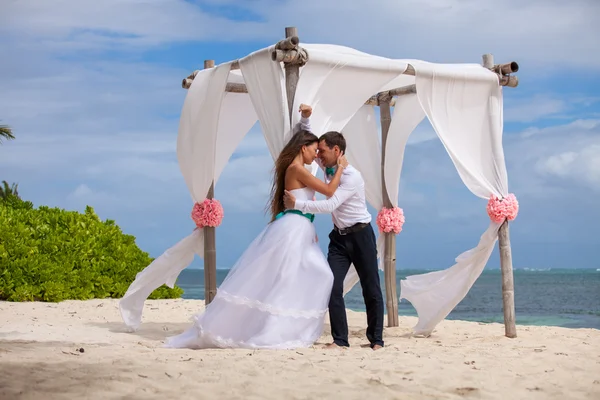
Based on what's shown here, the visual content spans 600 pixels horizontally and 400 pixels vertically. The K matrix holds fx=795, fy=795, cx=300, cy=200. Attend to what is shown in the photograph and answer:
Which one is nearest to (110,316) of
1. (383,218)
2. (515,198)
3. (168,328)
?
(168,328)

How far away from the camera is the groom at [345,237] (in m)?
6.38

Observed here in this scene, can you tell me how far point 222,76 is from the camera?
770cm

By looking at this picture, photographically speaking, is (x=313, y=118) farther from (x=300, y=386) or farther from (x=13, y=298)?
(x=13, y=298)

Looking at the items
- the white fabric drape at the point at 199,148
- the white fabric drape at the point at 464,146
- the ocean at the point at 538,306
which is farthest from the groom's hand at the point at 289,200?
the ocean at the point at 538,306

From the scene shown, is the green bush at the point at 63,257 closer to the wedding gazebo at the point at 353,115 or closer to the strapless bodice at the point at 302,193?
the wedding gazebo at the point at 353,115

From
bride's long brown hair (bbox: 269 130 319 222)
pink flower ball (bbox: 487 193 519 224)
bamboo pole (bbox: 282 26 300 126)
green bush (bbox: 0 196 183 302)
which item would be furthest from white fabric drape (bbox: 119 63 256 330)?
green bush (bbox: 0 196 183 302)

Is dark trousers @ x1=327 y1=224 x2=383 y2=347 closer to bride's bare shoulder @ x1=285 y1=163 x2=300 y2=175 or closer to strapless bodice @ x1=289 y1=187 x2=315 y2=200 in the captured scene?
strapless bodice @ x1=289 y1=187 x2=315 y2=200

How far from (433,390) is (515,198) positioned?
3.77 meters

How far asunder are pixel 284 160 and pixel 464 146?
2418 millimetres

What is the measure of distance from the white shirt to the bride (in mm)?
75

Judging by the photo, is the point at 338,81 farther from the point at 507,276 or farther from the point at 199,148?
the point at 507,276

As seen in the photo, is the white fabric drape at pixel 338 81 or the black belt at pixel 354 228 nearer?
the black belt at pixel 354 228

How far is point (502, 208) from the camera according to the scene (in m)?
7.98

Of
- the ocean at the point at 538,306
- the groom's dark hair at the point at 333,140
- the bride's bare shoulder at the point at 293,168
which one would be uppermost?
the groom's dark hair at the point at 333,140
